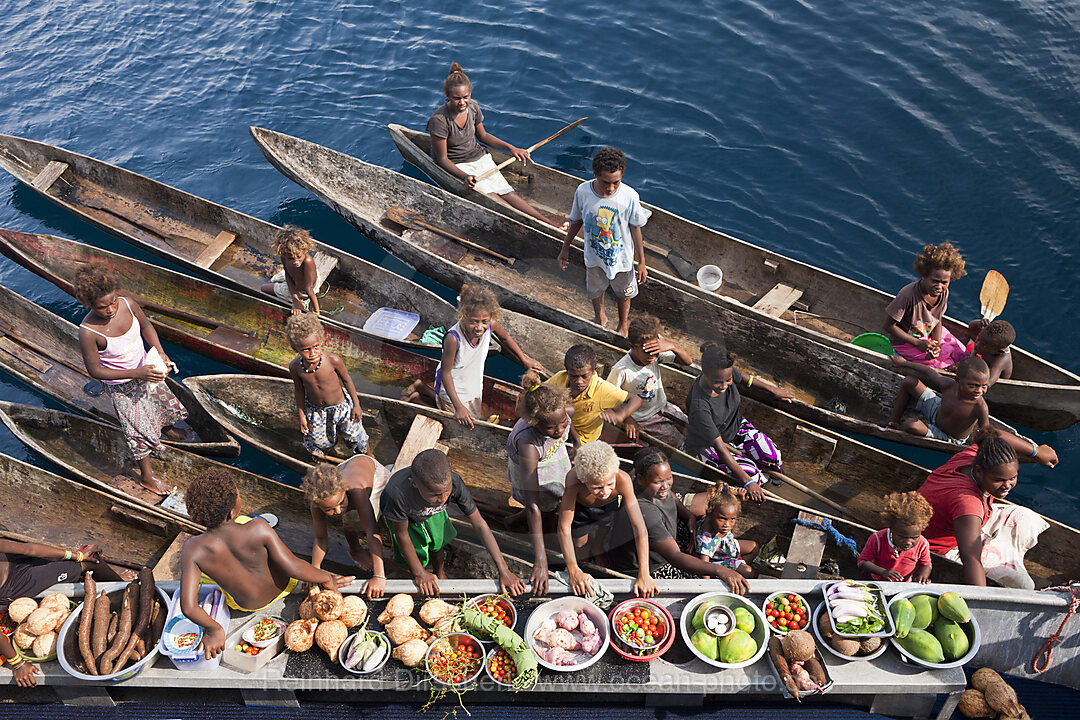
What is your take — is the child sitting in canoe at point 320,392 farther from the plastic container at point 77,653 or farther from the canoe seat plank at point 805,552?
the canoe seat plank at point 805,552

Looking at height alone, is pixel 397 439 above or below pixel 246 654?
below

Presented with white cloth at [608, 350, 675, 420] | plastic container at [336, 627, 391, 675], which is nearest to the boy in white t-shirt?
white cloth at [608, 350, 675, 420]

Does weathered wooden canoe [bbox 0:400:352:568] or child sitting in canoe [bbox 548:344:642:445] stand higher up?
child sitting in canoe [bbox 548:344:642:445]

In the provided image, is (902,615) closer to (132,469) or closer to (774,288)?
(774,288)

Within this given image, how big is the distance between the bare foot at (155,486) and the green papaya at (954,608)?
25.0 feet

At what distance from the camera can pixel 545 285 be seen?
1043cm

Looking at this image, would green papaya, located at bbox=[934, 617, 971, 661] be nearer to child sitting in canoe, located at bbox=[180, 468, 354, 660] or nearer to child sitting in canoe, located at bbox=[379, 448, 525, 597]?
child sitting in canoe, located at bbox=[379, 448, 525, 597]

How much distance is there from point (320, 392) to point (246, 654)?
2579mm

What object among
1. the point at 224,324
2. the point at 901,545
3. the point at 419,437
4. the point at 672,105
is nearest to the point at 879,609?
the point at 901,545

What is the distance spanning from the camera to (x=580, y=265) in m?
10.4

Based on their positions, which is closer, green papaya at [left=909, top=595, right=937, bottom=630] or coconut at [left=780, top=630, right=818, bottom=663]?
coconut at [left=780, top=630, right=818, bottom=663]

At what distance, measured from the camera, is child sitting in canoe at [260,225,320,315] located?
27.0ft

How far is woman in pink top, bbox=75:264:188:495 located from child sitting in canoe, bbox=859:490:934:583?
23.1ft

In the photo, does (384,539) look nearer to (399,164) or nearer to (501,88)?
(399,164)
